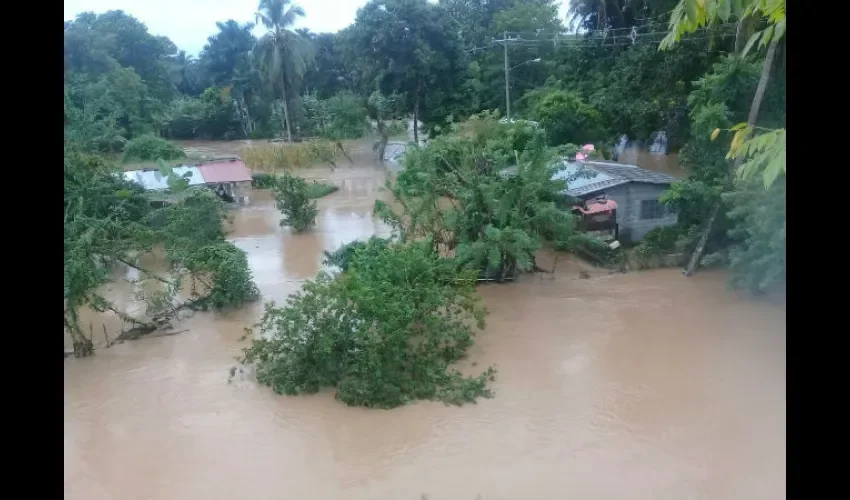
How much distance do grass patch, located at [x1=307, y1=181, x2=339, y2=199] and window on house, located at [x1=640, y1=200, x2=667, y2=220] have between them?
9.54ft

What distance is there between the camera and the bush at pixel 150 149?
5410 mm

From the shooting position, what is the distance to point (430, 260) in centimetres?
383

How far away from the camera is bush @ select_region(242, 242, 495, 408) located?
3.15 m

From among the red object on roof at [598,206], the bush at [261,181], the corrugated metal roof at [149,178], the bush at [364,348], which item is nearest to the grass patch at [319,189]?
the bush at [261,181]

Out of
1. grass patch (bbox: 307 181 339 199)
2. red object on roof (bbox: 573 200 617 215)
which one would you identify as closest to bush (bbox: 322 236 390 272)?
grass patch (bbox: 307 181 339 199)

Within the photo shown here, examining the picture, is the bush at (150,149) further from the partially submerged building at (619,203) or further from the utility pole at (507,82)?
the partially submerged building at (619,203)

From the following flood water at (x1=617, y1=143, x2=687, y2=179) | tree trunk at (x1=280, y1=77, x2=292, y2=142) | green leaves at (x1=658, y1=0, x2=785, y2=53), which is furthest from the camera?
tree trunk at (x1=280, y1=77, x2=292, y2=142)

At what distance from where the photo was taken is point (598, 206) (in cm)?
516

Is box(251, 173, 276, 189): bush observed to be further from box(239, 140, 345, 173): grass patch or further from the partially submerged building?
the partially submerged building

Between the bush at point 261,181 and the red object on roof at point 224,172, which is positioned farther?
the bush at point 261,181

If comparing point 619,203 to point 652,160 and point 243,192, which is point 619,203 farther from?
point 243,192

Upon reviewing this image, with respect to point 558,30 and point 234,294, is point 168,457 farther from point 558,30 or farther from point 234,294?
point 558,30

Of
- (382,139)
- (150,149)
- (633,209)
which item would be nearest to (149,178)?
(150,149)

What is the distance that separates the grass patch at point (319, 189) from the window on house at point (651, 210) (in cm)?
291
